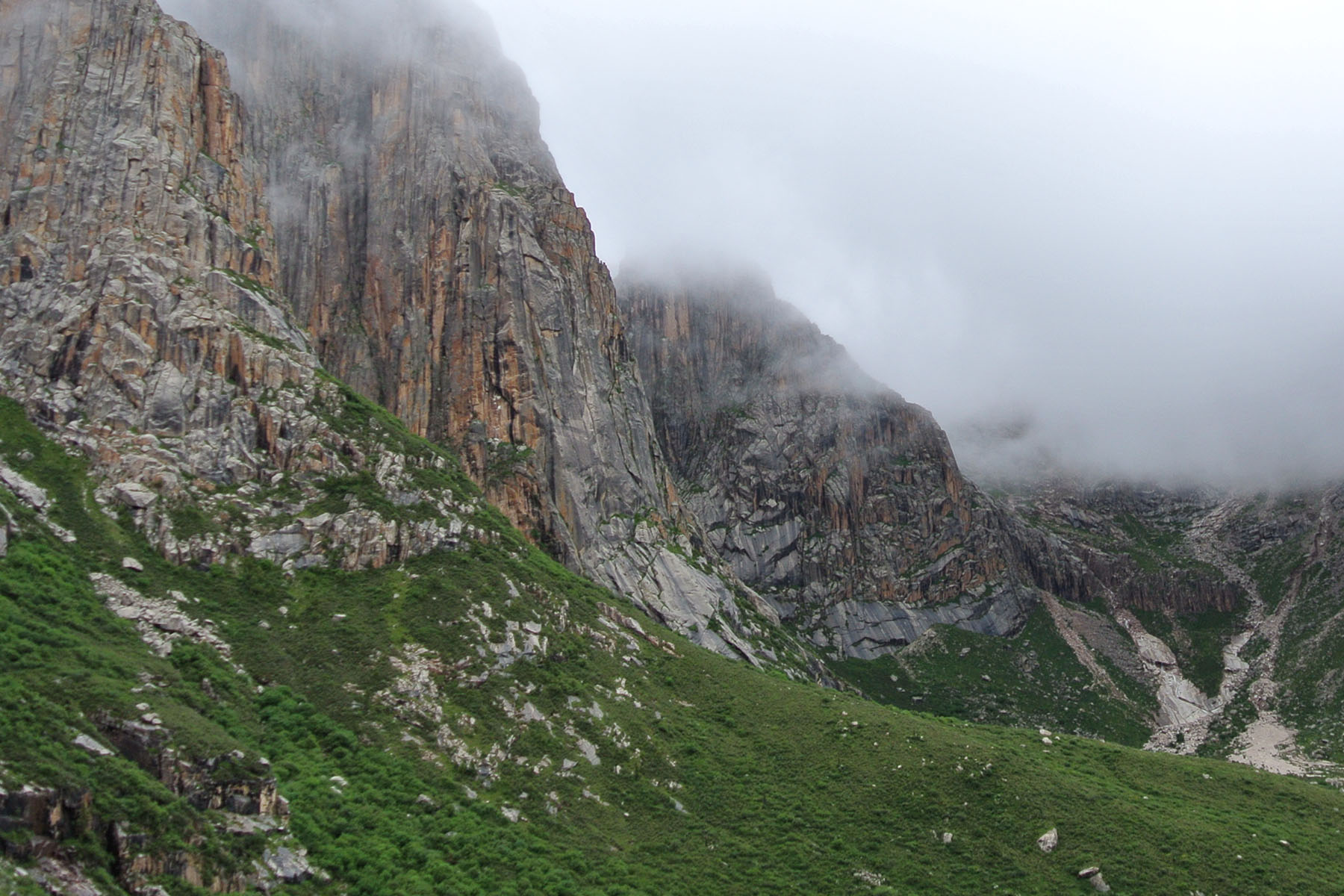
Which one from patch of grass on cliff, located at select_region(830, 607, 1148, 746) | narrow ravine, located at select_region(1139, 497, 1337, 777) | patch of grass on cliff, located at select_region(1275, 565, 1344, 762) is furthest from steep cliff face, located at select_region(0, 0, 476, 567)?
patch of grass on cliff, located at select_region(1275, 565, 1344, 762)

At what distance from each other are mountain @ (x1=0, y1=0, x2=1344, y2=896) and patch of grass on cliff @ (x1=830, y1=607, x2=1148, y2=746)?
46.6 m

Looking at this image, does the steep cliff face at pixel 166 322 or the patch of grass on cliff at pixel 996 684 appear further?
the patch of grass on cliff at pixel 996 684

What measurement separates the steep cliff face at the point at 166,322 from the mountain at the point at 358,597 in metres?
0.36

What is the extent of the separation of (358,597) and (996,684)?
141028 millimetres

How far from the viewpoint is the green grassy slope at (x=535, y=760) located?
169ft

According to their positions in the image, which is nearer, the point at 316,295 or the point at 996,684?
the point at 316,295

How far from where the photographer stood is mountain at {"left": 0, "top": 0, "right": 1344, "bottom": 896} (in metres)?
50.5

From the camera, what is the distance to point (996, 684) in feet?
588

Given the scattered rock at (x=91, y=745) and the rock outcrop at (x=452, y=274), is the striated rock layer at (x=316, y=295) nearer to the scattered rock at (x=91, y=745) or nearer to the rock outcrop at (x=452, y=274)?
the rock outcrop at (x=452, y=274)

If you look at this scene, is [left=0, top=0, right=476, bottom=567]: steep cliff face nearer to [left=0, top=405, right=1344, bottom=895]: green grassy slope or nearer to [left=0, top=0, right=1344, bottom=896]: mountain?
[left=0, top=0, right=1344, bottom=896]: mountain

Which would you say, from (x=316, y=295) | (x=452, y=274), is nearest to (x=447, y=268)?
(x=452, y=274)

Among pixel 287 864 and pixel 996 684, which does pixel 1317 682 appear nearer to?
pixel 996 684

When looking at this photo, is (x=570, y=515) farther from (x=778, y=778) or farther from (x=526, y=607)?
(x=778, y=778)

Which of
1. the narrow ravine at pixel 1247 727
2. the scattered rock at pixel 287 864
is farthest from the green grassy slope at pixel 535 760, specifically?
the narrow ravine at pixel 1247 727
